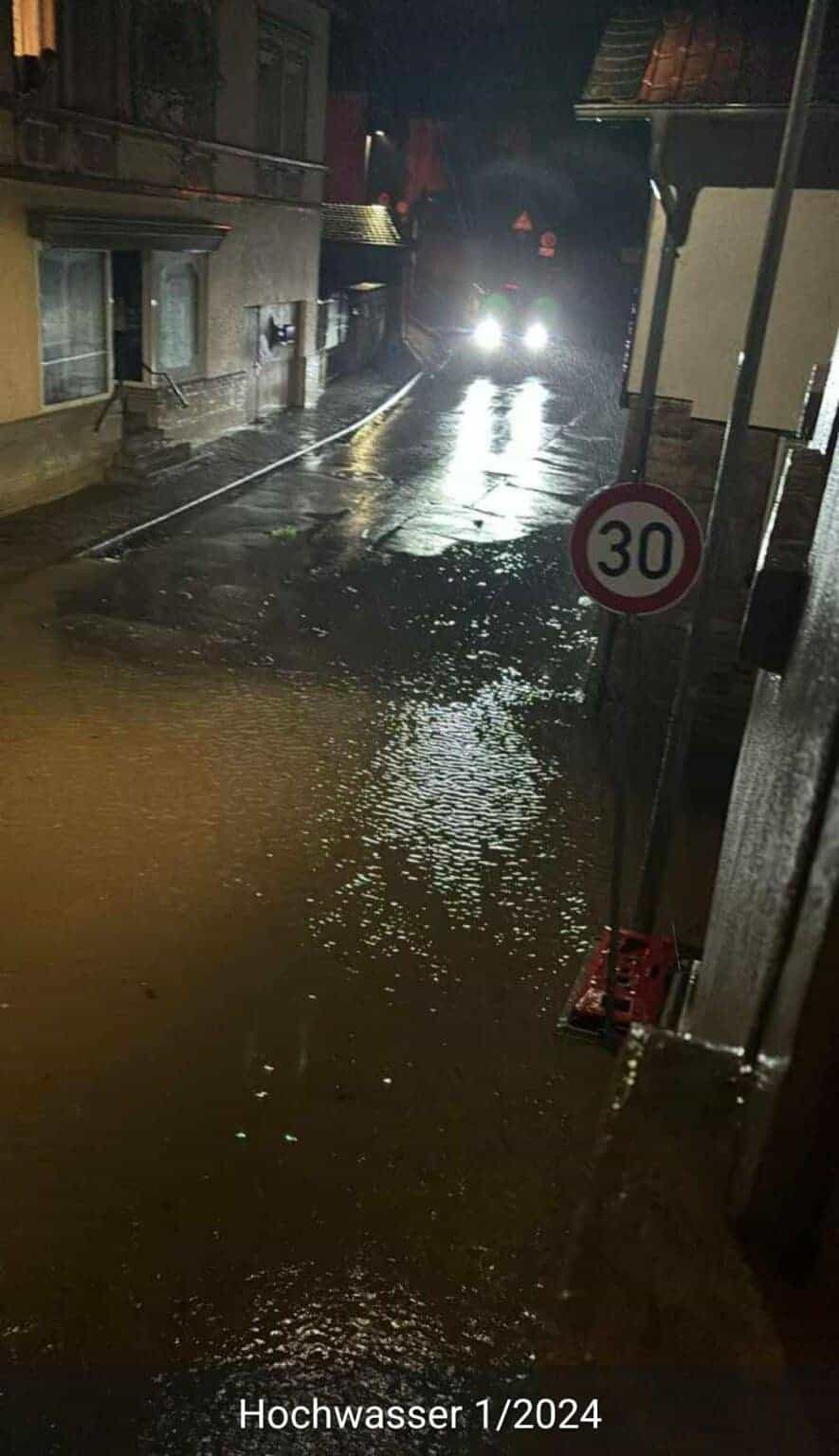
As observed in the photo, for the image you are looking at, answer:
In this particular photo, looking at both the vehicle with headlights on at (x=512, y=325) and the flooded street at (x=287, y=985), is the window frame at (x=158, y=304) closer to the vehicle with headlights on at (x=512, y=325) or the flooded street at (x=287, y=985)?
the flooded street at (x=287, y=985)

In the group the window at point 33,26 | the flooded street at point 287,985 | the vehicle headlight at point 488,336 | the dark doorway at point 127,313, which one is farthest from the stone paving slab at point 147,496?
the vehicle headlight at point 488,336

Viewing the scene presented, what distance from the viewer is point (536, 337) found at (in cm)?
4353

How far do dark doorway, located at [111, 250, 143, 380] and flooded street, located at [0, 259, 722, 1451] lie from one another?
5972 mm

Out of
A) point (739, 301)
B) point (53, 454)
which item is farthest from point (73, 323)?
point (739, 301)

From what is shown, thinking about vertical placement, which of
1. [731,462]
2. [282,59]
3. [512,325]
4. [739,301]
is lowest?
[512,325]

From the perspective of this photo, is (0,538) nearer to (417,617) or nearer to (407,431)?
(417,617)

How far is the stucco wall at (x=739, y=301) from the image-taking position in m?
7.84

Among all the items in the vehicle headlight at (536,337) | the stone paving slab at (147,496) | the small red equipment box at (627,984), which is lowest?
the small red equipment box at (627,984)

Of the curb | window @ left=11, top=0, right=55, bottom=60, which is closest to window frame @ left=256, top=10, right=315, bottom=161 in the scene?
the curb

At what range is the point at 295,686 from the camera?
9.75 m

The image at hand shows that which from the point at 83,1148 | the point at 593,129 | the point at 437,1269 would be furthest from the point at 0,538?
the point at 593,129

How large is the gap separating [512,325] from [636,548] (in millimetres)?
46115

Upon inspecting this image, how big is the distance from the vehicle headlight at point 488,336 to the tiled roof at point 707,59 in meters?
32.1

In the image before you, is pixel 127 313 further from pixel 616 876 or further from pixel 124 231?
pixel 616 876
